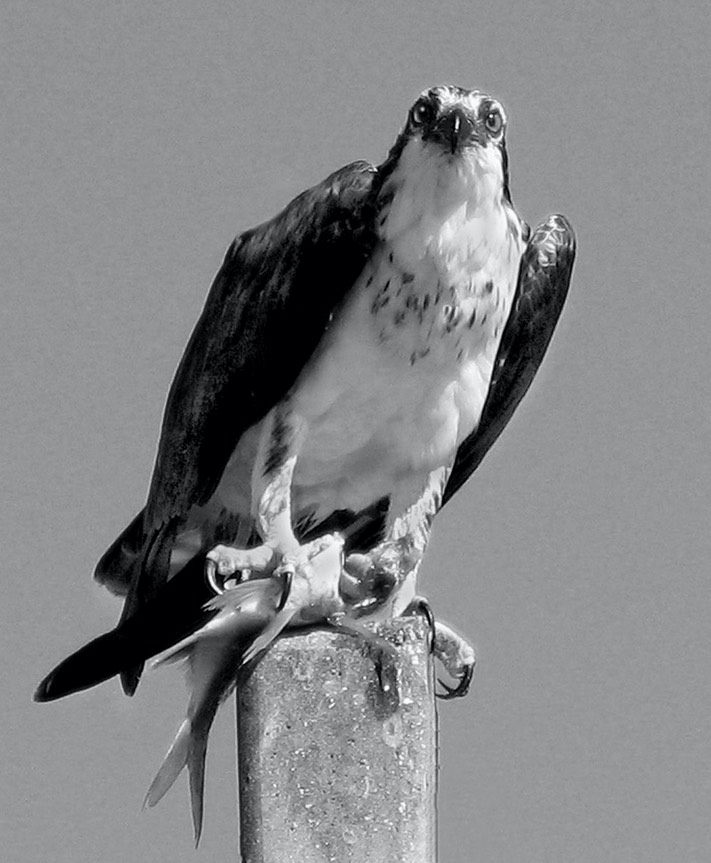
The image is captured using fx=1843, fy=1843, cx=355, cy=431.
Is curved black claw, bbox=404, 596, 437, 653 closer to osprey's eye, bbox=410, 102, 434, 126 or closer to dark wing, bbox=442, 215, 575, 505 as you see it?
dark wing, bbox=442, 215, 575, 505

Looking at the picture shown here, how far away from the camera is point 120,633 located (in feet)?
20.4

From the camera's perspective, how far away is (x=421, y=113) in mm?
5891

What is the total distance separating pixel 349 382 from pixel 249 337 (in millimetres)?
390

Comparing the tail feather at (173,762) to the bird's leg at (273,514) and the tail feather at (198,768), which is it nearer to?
the tail feather at (198,768)

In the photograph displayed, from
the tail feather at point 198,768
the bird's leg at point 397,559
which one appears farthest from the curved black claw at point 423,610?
the tail feather at point 198,768

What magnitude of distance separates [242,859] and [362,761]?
1.58 ft

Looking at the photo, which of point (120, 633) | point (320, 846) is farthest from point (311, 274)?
point (320, 846)

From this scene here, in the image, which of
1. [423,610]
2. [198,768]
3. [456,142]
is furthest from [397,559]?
[456,142]

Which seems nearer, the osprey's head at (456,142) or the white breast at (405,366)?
the osprey's head at (456,142)

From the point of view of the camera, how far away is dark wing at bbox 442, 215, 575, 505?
6430 millimetres

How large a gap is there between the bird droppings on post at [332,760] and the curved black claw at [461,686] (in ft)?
2.20

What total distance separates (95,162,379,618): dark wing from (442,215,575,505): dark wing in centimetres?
71

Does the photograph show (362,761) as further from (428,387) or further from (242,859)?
(428,387)

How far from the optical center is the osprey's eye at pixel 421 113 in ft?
19.2
